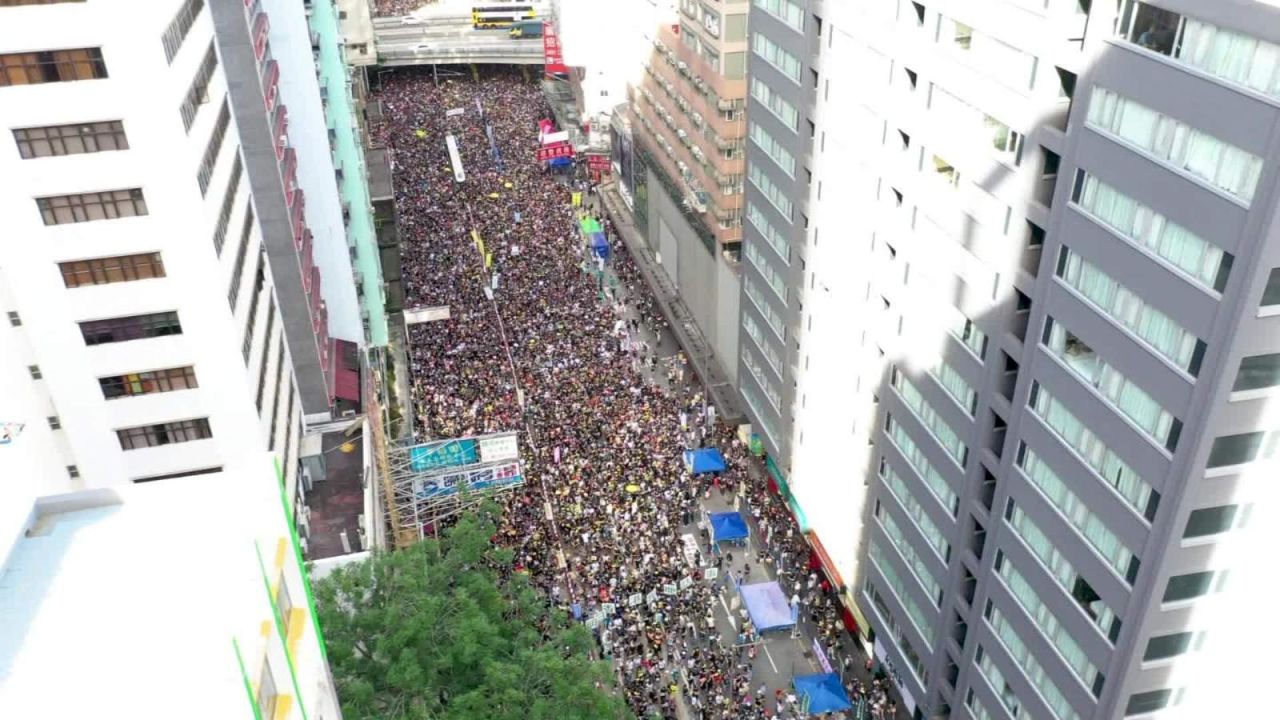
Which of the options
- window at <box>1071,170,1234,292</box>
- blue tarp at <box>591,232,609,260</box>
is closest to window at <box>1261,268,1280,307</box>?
window at <box>1071,170,1234,292</box>

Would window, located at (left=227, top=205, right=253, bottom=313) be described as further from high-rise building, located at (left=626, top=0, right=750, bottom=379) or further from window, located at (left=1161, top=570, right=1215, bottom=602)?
high-rise building, located at (left=626, top=0, right=750, bottom=379)

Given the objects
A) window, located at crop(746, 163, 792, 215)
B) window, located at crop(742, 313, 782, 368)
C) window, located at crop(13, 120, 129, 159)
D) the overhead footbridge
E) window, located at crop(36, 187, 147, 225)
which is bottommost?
the overhead footbridge

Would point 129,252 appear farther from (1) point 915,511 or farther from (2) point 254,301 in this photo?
(1) point 915,511

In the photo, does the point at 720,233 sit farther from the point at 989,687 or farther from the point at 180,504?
the point at 180,504

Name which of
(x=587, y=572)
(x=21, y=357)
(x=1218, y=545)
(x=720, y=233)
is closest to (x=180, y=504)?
(x=21, y=357)

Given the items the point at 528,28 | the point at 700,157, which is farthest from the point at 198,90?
the point at 528,28

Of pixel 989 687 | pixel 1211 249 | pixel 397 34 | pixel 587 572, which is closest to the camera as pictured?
pixel 1211 249

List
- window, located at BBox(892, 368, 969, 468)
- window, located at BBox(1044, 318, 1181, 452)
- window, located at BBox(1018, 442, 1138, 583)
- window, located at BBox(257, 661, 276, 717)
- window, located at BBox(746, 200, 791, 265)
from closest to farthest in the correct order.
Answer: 1. window, located at BBox(257, 661, 276, 717)
2. window, located at BBox(1044, 318, 1181, 452)
3. window, located at BBox(1018, 442, 1138, 583)
4. window, located at BBox(892, 368, 969, 468)
5. window, located at BBox(746, 200, 791, 265)
